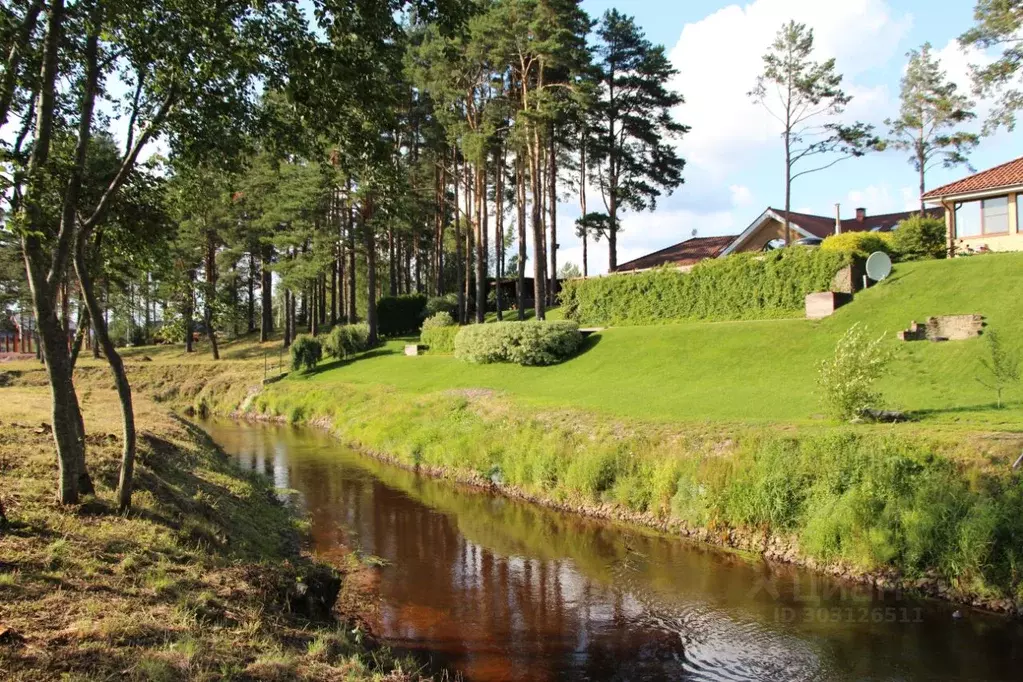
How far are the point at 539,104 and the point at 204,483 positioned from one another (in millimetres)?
25687

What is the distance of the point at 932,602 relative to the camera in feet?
34.8

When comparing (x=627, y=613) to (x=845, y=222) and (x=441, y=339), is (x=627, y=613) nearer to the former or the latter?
(x=441, y=339)

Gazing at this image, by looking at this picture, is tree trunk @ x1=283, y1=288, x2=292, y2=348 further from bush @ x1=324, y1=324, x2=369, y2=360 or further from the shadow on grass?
the shadow on grass

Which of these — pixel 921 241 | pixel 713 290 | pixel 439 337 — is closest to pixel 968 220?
pixel 921 241

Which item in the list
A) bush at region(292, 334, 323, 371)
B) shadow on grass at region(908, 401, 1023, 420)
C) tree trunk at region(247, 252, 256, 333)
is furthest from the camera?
tree trunk at region(247, 252, 256, 333)

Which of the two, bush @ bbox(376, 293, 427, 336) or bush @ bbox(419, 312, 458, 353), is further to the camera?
bush @ bbox(376, 293, 427, 336)

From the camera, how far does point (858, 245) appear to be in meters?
28.4

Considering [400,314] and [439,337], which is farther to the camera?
[400,314]

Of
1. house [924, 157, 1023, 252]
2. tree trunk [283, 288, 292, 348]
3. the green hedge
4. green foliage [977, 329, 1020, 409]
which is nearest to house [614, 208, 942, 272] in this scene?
the green hedge

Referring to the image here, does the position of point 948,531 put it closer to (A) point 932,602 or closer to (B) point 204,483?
(A) point 932,602

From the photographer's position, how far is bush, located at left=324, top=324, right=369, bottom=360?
44031mm

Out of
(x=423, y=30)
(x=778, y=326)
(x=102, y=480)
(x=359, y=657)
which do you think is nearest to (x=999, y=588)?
(x=359, y=657)

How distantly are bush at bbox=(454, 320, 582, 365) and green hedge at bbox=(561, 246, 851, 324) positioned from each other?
3590 mm

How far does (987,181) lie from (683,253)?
2002 cm
